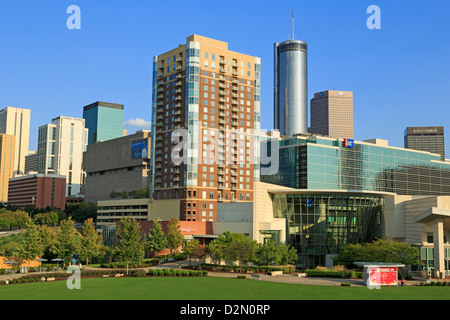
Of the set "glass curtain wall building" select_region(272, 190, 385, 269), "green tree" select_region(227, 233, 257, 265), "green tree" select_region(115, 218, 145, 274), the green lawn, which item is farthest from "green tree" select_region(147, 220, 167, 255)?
the green lawn

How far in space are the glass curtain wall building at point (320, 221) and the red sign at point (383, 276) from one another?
3535cm

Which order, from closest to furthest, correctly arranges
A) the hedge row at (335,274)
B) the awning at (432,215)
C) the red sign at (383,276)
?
the red sign at (383,276), the hedge row at (335,274), the awning at (432,215)

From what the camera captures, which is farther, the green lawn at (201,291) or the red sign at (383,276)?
the red sign at (383,276)

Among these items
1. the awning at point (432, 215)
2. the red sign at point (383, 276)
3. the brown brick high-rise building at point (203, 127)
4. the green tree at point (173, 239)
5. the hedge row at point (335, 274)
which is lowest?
the hedge row at point (335, 274)

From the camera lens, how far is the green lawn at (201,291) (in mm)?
50562

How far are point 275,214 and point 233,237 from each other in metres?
14.4

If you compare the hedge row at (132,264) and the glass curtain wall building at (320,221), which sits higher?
the glass curtain wall building at (320,221)

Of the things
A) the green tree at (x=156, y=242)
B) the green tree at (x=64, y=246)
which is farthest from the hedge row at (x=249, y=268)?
the green tree at (x=64, y=246)

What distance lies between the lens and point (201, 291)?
54.8 m

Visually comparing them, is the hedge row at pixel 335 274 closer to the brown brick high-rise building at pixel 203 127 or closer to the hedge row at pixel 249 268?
the hedge row at pixel 249 268

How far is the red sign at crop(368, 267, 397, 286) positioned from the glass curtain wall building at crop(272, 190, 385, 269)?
35.4 meters

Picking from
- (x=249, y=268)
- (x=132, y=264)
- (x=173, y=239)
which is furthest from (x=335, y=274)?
(x=173, y=239)

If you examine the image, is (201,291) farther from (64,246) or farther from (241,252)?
(64,246)
